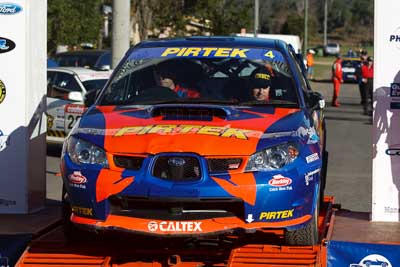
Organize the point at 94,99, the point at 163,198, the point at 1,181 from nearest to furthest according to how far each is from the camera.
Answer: the point at 163,198 < the point at 94,99 < the point at 1,181

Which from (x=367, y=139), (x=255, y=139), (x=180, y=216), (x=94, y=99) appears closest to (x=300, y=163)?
(x=255, y=139)

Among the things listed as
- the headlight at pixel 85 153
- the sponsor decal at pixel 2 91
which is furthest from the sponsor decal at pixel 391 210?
the sponsor decal at pixel 2 91

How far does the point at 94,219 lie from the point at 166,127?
0.80 m

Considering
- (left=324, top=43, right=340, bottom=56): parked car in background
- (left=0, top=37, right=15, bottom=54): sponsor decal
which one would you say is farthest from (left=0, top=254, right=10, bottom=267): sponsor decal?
(left=324, top=43, right=340, bottom=56): parked car in background

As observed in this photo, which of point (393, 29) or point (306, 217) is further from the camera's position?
point (393, 29)

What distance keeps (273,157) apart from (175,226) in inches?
31.6

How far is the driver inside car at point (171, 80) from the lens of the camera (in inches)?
285

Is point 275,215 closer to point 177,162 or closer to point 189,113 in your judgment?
point 177,162

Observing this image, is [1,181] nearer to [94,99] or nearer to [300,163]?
[94,99]

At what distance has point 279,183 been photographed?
19.5 feet

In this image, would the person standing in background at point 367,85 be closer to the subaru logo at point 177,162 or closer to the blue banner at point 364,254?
the blue banner at point 364,254

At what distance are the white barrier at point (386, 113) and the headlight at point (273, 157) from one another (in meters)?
2.05

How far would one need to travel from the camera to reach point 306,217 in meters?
6.22

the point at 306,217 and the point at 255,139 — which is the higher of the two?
the point at 255,139
